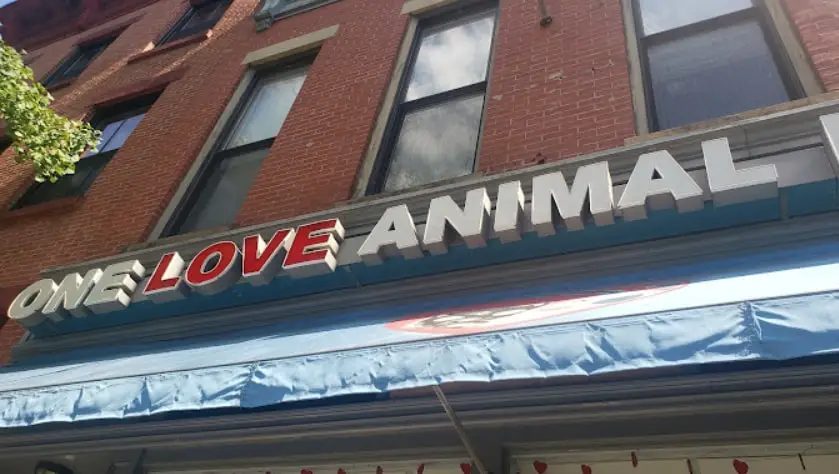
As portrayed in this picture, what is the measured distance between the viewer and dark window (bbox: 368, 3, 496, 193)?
5926 millimetres

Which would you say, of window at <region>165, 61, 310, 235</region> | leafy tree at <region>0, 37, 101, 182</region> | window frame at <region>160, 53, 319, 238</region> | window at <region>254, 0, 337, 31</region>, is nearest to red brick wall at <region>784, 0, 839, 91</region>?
window frame at <region>160, 53, 319, 238</region>

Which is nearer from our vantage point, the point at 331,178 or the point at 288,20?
the point at 331,178

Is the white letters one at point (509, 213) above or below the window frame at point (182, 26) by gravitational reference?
below

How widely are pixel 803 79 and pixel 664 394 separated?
294 centimetres

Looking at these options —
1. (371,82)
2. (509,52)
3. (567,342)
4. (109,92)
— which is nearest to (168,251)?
(371,82)

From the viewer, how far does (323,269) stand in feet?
15.9

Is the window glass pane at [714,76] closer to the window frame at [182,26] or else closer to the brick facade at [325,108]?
the brick facade at [325,108]

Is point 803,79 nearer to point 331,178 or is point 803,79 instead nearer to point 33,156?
point 331,178

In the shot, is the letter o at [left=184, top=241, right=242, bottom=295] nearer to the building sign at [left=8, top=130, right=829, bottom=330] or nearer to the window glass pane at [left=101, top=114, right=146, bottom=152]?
the building sign at [left=8, top=130, right=829, bottom=330]

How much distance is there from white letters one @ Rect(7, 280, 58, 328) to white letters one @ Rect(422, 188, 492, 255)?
4.26 meters

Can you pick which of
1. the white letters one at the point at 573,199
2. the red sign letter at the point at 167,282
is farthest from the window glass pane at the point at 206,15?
the white letters one at the point at 573,199

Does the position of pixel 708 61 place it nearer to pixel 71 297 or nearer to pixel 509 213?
pixel 509 213

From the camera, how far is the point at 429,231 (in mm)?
4496

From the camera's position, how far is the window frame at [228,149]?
7121mm
